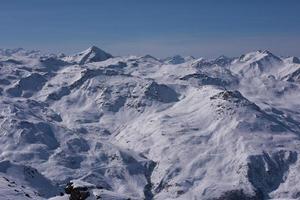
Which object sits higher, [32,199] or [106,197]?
[106,197]

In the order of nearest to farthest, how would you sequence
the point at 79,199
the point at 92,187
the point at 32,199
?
the point at 79,199 < the point at 92,187 < the point at 32,199

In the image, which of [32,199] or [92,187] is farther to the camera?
[32,199]

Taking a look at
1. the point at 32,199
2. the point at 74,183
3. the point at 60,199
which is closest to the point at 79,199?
the point at 60,199

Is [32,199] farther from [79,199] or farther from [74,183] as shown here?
[79,199]

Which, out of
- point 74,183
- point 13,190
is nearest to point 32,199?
point 13,190

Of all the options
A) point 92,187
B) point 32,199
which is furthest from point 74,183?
point 32,199

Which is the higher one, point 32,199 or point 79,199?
point 79,199

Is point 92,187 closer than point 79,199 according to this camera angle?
No

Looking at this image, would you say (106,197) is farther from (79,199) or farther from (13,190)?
(13,190)

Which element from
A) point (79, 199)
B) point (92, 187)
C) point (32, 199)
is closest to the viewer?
point (79, 199)
